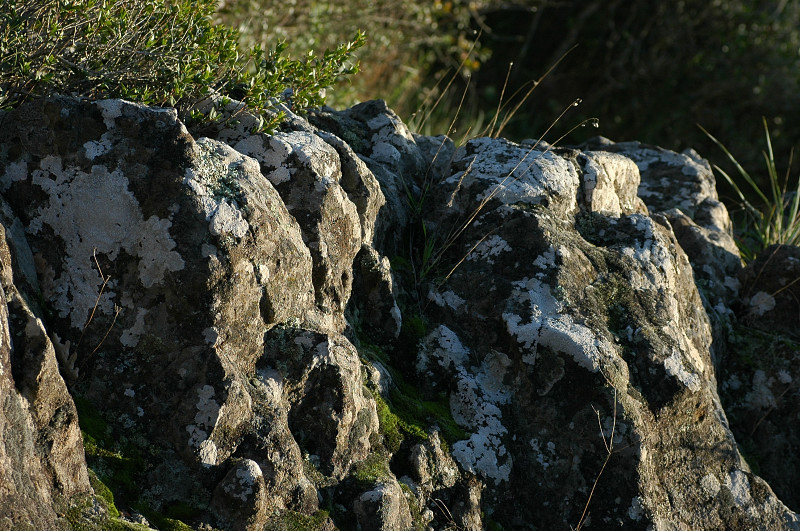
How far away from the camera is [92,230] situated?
2.75m

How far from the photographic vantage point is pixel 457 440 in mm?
3184

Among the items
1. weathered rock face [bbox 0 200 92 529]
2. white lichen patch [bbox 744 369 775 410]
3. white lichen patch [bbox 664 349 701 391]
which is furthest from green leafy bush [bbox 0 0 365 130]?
white lichen patch [bbox 744 369 775 410]

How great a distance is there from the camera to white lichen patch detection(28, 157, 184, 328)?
8.86 feet

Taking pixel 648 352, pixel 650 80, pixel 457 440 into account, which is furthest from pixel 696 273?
pixel 650 80

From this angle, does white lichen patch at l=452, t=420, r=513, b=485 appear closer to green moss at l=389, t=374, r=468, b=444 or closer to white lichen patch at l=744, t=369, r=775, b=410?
green moss at l=389, t=374, r=468, b=444

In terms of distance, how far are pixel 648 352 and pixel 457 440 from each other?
96 cm

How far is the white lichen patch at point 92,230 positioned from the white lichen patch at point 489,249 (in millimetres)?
1511

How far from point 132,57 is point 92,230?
949 mm

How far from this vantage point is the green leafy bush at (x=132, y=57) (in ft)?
9.98

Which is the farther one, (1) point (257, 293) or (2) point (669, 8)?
(2) point (669, 8)

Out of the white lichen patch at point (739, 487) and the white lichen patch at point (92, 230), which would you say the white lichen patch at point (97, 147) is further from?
the white lichen patch at point (739, 487)

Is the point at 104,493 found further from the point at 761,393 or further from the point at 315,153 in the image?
the point at 761,393

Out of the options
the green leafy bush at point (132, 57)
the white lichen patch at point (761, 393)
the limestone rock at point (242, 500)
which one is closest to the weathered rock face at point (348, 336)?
the limestone rock at point (242, 500)

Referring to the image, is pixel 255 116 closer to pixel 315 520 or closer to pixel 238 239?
pixel 238 239
